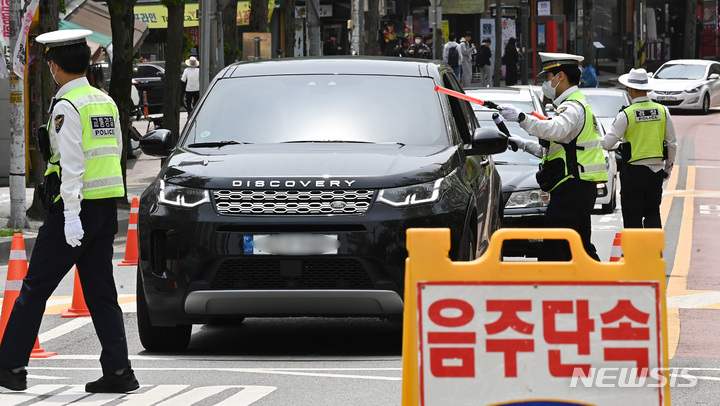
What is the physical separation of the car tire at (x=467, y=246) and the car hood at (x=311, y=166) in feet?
1.22

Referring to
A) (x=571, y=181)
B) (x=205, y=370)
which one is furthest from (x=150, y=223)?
(x=571, y=181)

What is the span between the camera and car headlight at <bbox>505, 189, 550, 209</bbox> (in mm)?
13008

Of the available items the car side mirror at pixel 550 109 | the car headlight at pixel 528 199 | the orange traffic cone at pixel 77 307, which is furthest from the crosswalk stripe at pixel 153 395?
the car side mirror at pixel 550 109

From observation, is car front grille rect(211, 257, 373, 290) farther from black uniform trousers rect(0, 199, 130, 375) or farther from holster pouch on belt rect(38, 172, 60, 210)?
holster pouch on belt rect(38, 172, 60, 210)

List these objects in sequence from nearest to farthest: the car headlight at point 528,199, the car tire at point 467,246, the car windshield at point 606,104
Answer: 1. the car tire at point 467,246
2. the car headlight at point 528,199
3. the car windshield at point 606,104

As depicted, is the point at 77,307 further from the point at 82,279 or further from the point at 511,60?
the point at 511,60

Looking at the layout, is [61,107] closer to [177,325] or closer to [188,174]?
[188,174]

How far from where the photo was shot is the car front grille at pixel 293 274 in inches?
308

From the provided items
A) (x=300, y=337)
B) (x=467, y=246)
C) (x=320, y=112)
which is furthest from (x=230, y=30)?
(x=467, y=246)

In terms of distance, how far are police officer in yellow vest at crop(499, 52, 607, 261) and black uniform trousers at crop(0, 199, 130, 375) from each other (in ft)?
10.8

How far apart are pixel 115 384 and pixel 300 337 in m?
2.09

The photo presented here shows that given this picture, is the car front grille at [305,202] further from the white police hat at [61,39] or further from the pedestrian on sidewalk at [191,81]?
the pedestrian on sidewalk at [191,81]

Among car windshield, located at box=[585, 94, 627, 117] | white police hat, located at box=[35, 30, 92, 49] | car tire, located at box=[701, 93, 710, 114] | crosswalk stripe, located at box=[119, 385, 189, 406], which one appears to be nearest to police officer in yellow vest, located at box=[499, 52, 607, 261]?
crosswalk stripe, located at box=[119, 385, 189, 406]

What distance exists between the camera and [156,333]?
27.5 feet
